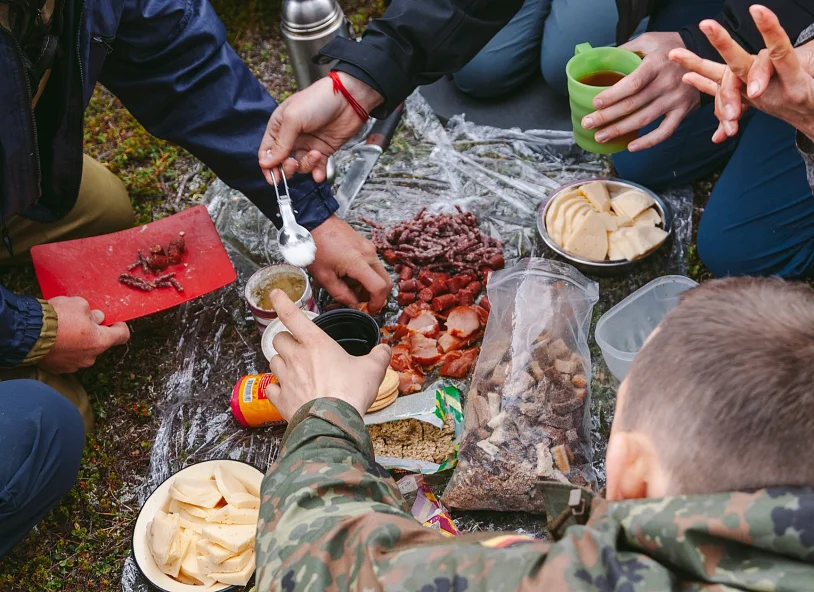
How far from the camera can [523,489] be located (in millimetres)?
1974

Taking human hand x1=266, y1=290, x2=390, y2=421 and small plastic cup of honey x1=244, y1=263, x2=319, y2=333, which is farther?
small plastic cup of honey x1=244, y1=263, x2=319, y2=333

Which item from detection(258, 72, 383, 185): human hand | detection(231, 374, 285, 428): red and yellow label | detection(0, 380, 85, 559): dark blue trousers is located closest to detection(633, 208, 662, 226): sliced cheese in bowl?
detection(258, 72, 383, 185): human hand

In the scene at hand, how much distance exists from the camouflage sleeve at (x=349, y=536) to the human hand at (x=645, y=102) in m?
1.25

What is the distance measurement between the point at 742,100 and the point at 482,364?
1.07m

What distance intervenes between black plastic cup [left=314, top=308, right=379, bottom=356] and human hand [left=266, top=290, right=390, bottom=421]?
478 mm

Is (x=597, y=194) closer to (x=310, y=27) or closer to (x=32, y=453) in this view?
(x=310, y=27)

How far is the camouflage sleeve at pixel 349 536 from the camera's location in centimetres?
104

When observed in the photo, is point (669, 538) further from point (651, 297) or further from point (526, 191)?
point (526, 191)

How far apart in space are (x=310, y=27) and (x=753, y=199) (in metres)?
2.13

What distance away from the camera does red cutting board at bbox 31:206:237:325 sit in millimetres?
2520

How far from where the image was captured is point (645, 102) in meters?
2.15

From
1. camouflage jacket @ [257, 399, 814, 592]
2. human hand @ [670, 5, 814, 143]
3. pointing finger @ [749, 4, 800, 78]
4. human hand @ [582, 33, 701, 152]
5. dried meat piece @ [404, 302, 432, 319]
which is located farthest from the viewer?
dried meat piece @ [404, 302, 432, 319]

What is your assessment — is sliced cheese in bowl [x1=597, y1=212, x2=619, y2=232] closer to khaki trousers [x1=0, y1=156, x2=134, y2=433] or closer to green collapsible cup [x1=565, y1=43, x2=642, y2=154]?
green collapsible cup [x1=565, y1=43, x2=642, y2=154]

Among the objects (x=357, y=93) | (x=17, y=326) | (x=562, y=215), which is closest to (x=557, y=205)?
(x=562, y=215)
